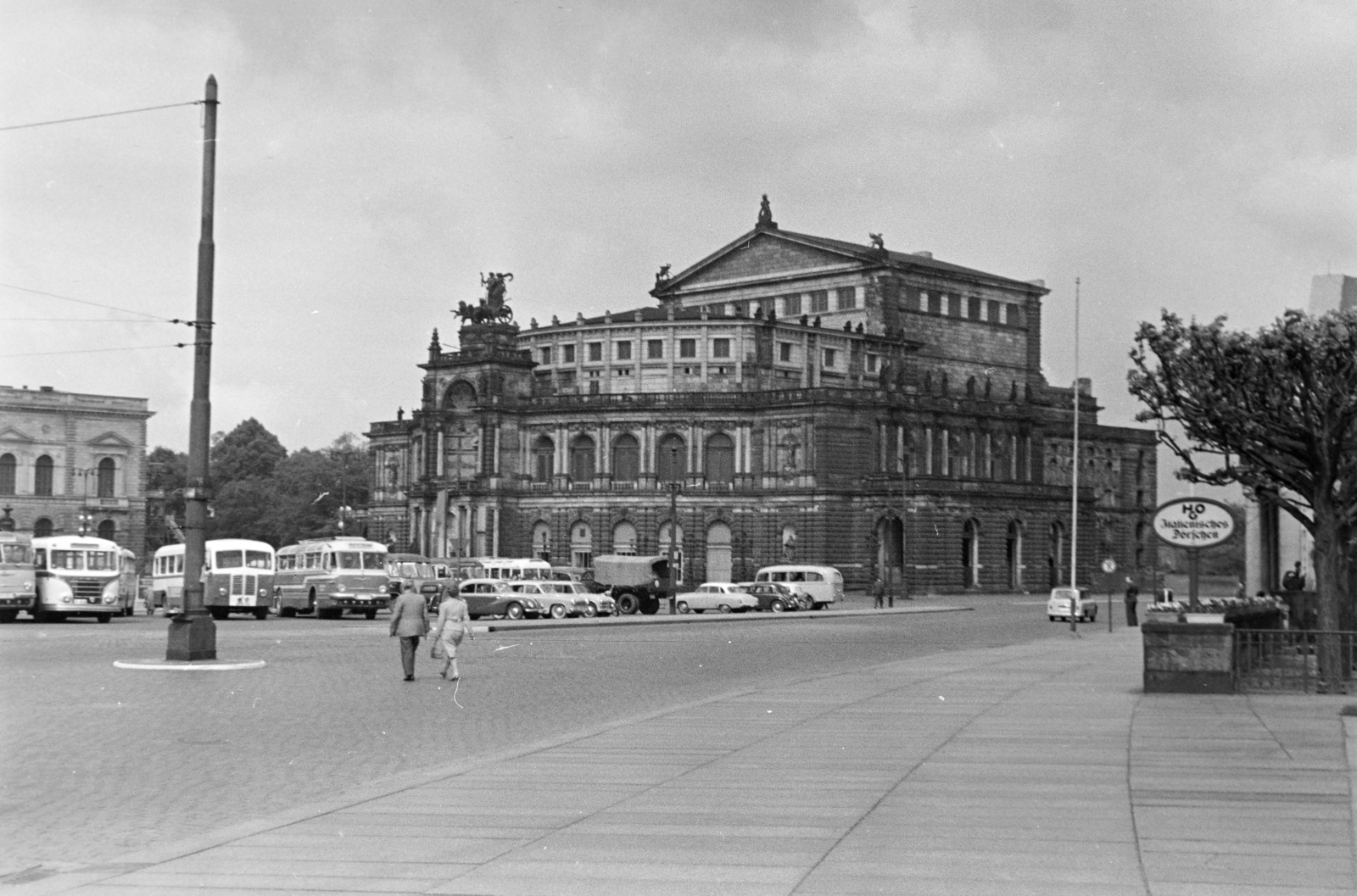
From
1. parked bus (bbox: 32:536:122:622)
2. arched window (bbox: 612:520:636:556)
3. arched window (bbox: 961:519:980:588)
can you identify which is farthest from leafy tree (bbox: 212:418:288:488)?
parked bus (bbox: 32:536:122:622)

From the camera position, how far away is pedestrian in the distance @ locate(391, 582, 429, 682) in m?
28.8

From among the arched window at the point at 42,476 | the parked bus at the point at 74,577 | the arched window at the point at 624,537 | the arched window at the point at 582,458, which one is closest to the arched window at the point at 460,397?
the arched window at the point at 582,458

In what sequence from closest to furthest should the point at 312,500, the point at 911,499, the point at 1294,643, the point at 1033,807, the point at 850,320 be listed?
the point at 1033,807 → the point at 1294,643 → the point at 911,499 → the point at 850,320 → the point at 312,500

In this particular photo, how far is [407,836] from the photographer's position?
40.3 feet

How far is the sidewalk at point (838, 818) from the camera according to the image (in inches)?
424

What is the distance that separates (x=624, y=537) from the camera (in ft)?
418

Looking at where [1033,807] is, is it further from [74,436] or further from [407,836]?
[74,436]

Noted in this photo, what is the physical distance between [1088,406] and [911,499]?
42.9m

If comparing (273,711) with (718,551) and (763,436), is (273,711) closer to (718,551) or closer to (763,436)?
(763,436)

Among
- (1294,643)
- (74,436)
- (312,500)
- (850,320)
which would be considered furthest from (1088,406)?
(1294,643)

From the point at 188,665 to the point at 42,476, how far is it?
10478cm

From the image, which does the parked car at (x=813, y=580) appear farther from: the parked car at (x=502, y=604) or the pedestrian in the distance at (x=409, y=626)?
the pedestrian in the distance at (x=409, y=626)

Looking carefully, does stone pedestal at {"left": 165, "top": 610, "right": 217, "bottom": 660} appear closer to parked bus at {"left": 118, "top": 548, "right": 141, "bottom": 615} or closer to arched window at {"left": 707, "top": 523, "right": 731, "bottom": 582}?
parked bus at {"left": 118, "top": 548, "right": 141, "bottom": 615}

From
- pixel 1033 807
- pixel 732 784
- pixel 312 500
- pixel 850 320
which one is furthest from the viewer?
pixel 312 500
